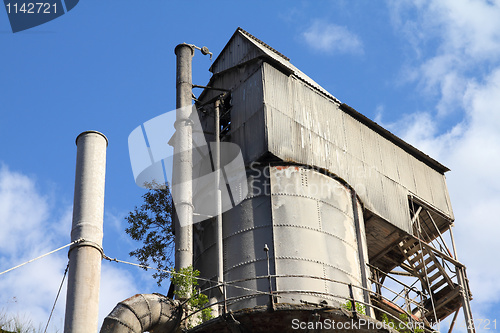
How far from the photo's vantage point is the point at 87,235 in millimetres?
17422

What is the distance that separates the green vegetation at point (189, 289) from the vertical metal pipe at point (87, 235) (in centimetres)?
600

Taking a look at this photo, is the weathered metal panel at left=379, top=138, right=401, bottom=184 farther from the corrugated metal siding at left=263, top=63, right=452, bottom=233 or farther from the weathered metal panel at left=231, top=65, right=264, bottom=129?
the weathered metal panel at left=231, top=65, right=264, bottom=129

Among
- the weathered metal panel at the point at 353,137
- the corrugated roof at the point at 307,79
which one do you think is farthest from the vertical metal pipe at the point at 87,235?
the weathered metal panel at the point at 353,137

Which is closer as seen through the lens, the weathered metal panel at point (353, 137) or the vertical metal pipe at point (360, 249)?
the vertical metal pipe at point (360, 249)

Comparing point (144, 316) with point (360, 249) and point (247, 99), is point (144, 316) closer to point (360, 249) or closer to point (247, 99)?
point (360, 249)

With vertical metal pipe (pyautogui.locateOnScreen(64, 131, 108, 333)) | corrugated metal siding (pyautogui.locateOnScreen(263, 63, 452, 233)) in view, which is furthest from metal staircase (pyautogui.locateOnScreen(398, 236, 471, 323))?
vertical metal pipe (pyautogui.locateOnScreen(64, 131, 108, 333))

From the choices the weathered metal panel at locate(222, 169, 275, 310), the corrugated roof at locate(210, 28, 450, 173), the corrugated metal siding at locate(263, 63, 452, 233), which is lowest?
the weathered metal panel at locate(222, 169, 275, 310)

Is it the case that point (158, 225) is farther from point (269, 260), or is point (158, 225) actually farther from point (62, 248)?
point (62, 248)

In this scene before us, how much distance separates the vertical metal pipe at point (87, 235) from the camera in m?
16.5

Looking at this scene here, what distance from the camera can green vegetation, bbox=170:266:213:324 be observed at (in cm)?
2317

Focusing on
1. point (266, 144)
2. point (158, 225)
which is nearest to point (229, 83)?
point (266, 144)

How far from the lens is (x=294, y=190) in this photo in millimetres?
25672

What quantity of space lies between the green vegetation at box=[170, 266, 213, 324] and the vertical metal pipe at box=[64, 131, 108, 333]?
236 inches

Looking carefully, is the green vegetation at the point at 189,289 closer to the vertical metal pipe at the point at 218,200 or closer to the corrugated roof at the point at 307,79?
the vertical metal pipe at the point at 218,200
